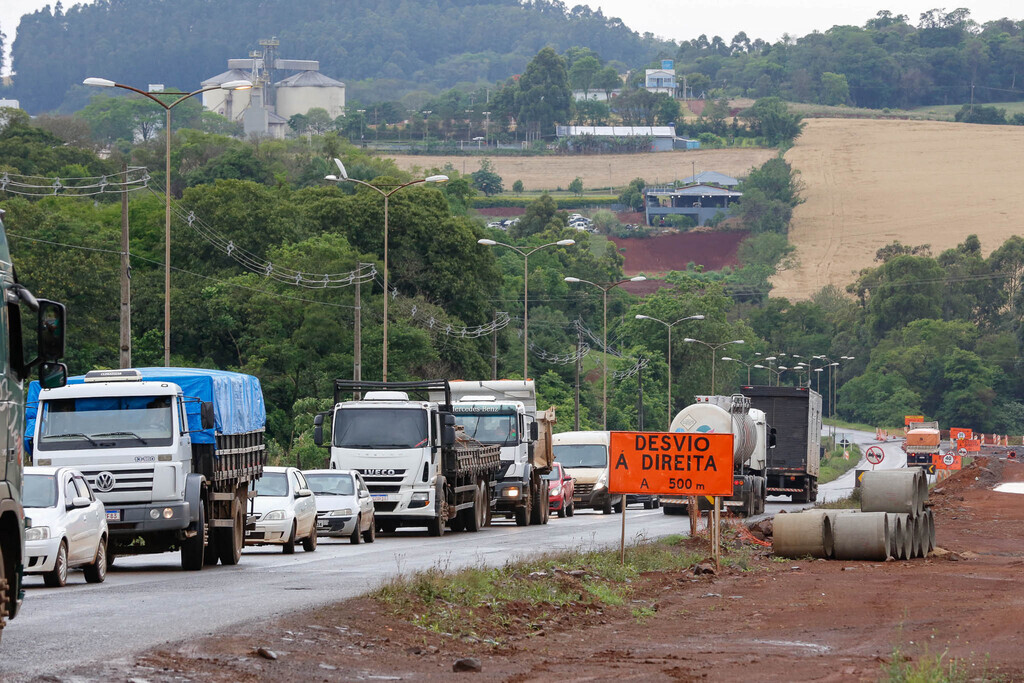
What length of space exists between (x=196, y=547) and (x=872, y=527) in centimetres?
1094

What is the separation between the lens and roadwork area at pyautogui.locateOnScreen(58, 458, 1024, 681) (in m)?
12.9

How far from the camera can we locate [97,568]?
799 inches

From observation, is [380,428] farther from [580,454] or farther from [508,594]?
[580,454]

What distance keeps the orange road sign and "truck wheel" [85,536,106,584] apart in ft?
22.7

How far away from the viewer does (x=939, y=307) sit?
184 meters

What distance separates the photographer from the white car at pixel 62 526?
18.7 m

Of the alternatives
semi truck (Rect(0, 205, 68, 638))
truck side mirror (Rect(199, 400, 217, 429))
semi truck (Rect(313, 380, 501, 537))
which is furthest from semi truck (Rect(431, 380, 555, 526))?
semi truck (Rect(0, 205, 68, 638))

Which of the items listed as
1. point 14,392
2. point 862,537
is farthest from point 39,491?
point 862,537

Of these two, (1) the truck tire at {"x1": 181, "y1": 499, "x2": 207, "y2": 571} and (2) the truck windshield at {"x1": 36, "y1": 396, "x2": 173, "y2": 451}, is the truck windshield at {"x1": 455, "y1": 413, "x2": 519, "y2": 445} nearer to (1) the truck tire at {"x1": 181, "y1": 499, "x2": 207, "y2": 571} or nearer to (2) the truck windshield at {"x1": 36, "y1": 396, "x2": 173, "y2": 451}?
(1) the truck tire at {"x1": 181, "y1": 499, "x2": 207, "y2": 571}

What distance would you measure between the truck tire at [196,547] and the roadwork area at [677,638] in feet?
17.4

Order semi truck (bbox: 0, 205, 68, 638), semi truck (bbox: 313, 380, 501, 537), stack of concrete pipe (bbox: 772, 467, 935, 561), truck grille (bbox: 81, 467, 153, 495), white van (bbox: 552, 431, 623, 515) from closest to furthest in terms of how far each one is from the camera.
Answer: semi truck (bbox: 0, 205, 68, 638) → truck grille (bbox: 81, 467, 153, 495) → stack of concrete pipe (bbox: 772, 467, 935, 561) → semi truck (bbox: 313, 380, 501, 537) → white van (bbox: 552, 431, 623, 515)

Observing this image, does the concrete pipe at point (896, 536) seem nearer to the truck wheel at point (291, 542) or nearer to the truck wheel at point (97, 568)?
the truck wheel at point (291, 542)

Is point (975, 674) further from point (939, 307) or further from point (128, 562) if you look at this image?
point (939, 307)

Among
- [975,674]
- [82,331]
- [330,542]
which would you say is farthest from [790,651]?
[82,331]
